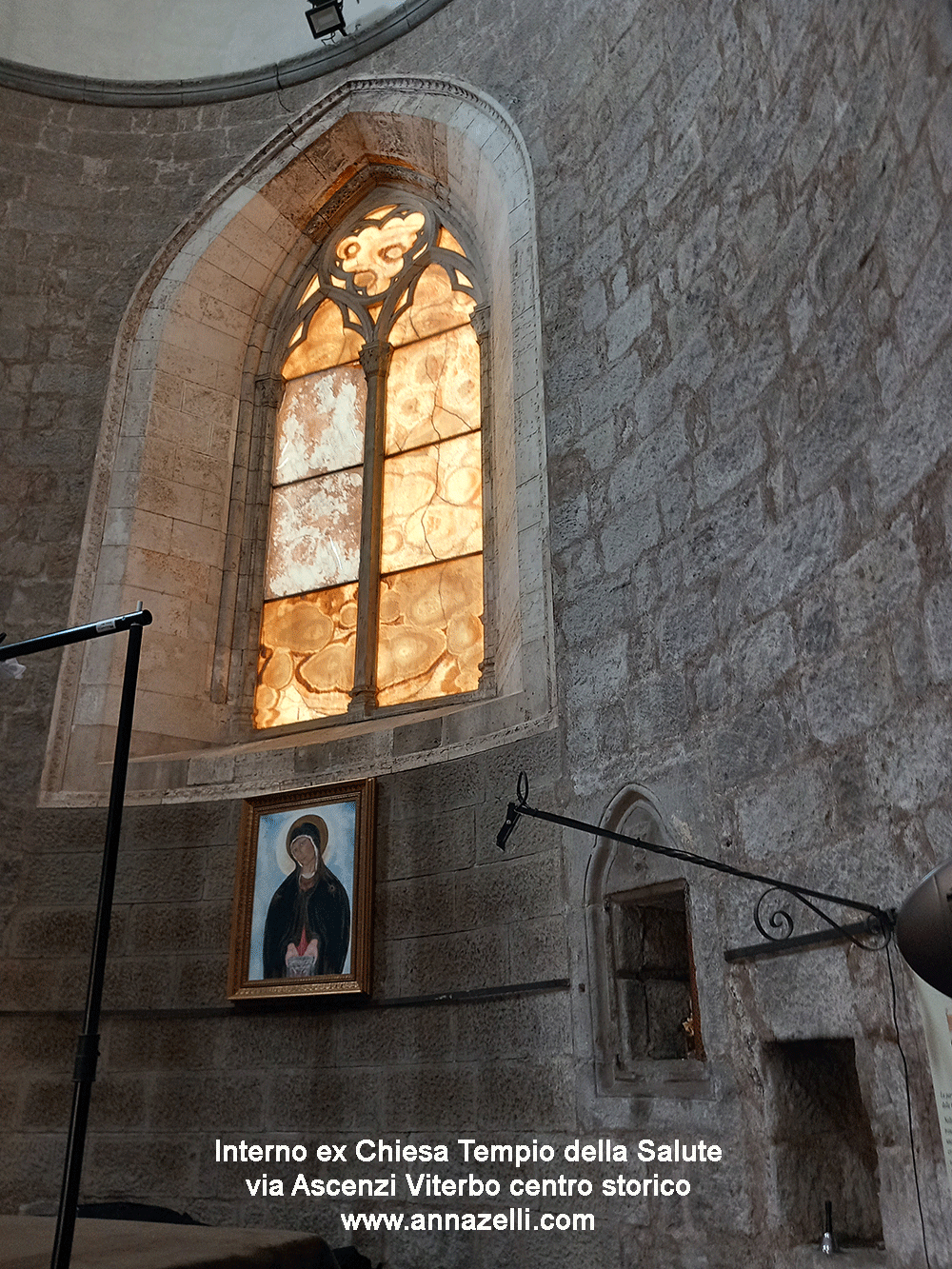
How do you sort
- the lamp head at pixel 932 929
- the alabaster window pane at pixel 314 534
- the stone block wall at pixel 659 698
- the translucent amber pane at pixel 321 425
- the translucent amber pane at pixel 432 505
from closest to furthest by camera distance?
the lamp head at pixel 932 929
the stone block wall at pixel 659 698
the translucent amber pane at pixel 432 505
the alabaster window pane at pixel 314 534
the translucent amber pane at pixel 321 425

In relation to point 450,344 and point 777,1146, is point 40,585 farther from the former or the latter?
point 777,1146

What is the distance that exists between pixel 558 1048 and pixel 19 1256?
75.5 inches

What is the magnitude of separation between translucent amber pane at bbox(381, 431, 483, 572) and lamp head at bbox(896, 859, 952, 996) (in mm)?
3314

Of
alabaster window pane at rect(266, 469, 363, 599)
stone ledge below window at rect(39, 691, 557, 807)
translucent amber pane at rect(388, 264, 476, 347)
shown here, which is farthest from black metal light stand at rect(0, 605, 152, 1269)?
translucent amber pane at rect(388, 264, 476, 347)

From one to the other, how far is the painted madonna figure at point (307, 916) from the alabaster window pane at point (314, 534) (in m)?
1.49

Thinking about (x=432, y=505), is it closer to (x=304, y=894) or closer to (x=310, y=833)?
(x=310, y=833)

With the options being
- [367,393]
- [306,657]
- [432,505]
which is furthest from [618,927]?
[367,393]

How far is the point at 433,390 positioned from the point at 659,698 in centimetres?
262

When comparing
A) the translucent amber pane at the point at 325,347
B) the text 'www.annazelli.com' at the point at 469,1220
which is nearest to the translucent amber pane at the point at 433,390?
the translucent amber pane at the point at 325,347

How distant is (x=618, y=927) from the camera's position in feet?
11.3

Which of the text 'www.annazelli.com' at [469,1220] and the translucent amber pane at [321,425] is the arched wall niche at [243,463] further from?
the text 'www.annazelli.com' at [469,1220]

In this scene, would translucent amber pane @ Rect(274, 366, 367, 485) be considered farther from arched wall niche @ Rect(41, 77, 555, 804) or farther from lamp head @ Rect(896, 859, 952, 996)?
lamp head @ Rect(896, 859, 952, 996)

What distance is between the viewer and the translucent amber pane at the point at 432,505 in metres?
5.07

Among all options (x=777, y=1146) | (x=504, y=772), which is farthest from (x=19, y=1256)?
(x=504, y=772)
